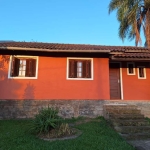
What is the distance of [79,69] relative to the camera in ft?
27.5

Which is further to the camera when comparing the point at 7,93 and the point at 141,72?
the point at 141,72

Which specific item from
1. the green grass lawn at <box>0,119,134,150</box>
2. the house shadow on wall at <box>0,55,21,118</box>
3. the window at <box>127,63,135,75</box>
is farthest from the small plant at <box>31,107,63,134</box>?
the window at <box>127,63,135,75</box>

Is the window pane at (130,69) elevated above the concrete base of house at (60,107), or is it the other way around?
the window pane at (130,69)

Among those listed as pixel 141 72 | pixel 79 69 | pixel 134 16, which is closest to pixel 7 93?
pixel 79 69

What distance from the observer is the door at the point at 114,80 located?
9.82 metres

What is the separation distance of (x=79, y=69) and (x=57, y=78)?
1.26 metres

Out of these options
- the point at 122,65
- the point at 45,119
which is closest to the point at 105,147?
the point at 45,119

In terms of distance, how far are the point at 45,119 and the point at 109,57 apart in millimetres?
4846

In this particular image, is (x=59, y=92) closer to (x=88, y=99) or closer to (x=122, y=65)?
(x=88, y=99)

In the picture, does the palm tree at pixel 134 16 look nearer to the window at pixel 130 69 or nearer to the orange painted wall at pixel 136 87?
the window at pixel 130 69

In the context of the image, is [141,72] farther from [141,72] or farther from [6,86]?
[6,86]

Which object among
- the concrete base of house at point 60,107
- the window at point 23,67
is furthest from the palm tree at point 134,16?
the window at point 23,67

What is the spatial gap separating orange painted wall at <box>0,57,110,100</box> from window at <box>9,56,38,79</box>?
8.5 inches

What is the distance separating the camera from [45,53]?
8273 mm
